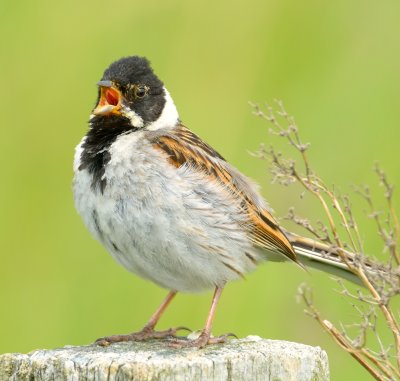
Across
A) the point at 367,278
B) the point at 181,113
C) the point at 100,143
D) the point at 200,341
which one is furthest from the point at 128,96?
the point at 181,113

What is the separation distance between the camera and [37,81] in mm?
7191

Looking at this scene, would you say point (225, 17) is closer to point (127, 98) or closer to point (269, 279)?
point (269, 279)

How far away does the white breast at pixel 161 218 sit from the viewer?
4.56 metres

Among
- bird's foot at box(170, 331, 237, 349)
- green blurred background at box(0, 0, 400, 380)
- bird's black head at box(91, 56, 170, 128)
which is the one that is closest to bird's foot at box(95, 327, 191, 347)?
bird's foot at box(170, 331, 237, 349)

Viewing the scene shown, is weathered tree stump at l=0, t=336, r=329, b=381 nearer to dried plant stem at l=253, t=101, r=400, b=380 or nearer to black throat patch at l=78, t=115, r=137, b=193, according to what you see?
dried plant stem at l=253, t=101, r=400, b=380

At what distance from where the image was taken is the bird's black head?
4934 mm

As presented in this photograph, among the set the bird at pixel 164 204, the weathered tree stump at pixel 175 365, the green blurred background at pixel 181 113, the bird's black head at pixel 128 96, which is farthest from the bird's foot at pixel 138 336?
the green blurred background at pixel 181 113

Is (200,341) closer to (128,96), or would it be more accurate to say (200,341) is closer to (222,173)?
(222,173)

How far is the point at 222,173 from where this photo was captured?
16.3ft

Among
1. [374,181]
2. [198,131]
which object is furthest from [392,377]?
[198,131]

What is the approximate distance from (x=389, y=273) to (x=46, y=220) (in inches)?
127

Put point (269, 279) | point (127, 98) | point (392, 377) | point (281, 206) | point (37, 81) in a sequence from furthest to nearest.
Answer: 1. point (37, 81)
2. point (269, 279)
3. point (281, 206)
4. point (127, 98)
5. point (392, 377)

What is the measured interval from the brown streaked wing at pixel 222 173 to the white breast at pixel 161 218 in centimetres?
6

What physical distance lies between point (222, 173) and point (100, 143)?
22.0 inches
